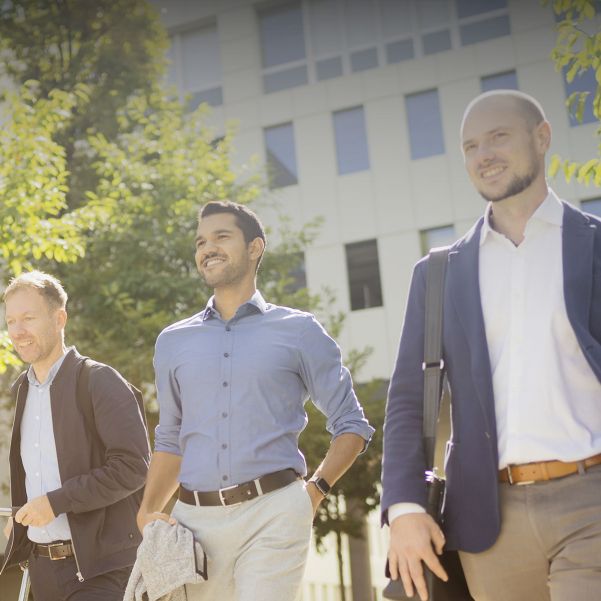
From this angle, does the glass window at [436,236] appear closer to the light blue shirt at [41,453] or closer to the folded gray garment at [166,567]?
the light blue shirt at [41,453]

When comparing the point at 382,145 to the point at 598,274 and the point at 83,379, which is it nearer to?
the point at 83,379

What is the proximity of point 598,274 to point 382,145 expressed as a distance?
19505 mm

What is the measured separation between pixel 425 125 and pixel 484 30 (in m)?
2.55

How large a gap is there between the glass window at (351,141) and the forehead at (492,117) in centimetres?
1928

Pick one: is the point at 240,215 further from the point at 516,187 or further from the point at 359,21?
the point at 359,21

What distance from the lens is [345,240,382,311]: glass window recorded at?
2136 cm

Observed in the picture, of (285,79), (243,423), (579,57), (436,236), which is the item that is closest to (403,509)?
(243,423)

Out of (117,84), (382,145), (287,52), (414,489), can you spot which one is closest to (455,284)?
(414,489)

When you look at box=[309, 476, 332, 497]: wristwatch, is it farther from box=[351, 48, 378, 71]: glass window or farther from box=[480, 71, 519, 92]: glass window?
box=[351, 48, 378, 71]: glass window

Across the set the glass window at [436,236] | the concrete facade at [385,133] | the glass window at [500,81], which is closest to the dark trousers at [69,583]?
the concrete facade at [385,133]

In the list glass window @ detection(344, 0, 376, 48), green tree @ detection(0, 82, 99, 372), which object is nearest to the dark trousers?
green tree @ detection(0, 82, 99, 372)

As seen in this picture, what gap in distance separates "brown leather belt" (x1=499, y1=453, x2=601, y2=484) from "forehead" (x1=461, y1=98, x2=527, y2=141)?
38.4 inches

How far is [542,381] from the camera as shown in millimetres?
2510

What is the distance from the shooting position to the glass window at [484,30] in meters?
21.2
